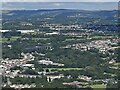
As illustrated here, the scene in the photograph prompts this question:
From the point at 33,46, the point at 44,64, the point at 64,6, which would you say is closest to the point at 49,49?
the point at 33,46

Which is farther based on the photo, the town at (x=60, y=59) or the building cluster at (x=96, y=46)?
the building cluster at (x=96, y=46)

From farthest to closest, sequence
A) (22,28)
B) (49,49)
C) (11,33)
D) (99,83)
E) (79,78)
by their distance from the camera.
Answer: (22,28)
(11,33)
(49,49)
(79,78)
(99,83)

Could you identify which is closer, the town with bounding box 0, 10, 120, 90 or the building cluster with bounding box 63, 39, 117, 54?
the town with bounding box 0, 10, 120, 90

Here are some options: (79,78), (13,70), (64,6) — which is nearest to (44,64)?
(13,70)

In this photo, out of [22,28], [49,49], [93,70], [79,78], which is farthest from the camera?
[22,28]

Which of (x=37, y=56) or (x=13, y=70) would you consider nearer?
(x=13, y=70)

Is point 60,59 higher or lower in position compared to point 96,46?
higher

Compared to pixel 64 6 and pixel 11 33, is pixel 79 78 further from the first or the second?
pixel 64 6

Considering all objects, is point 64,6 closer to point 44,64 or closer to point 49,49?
point 49,49

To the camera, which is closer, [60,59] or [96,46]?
[60,59]
